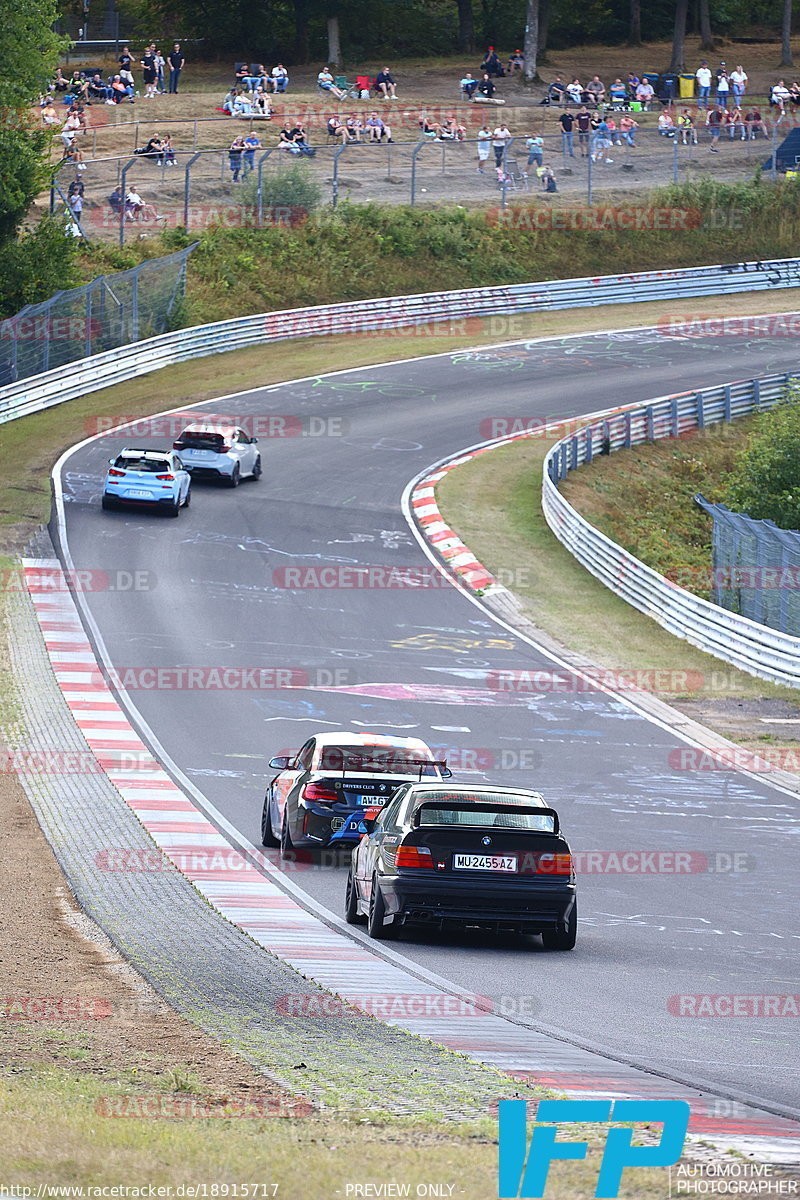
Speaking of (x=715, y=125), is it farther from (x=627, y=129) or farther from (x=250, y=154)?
(x=250, y=154)

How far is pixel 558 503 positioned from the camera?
1526 inches

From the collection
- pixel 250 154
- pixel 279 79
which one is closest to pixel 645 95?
pixel 279 79

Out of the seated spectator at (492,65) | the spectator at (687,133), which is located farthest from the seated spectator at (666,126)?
the seated spectator at (492,65)

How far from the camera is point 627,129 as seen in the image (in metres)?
70.4

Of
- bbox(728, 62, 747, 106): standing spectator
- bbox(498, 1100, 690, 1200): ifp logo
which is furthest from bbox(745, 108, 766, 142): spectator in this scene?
bbox(498, 1100, 690, 1200): ifp logo

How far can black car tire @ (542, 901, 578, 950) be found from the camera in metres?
12.8

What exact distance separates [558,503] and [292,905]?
83.4 ft

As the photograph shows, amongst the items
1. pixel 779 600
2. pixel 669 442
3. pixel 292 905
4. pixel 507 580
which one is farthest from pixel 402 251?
pixel 292 905

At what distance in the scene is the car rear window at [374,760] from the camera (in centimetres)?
1639

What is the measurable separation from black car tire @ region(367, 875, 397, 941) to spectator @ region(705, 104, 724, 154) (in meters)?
64.8

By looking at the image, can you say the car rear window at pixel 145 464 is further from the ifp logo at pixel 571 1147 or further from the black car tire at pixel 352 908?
the ifp logo at pixel 571 1147

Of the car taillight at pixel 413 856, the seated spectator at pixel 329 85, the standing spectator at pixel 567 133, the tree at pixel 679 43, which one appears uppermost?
the tree at pixel 679 43

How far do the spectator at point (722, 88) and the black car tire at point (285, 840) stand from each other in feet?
226

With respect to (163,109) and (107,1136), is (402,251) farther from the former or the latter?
(107,1136)
